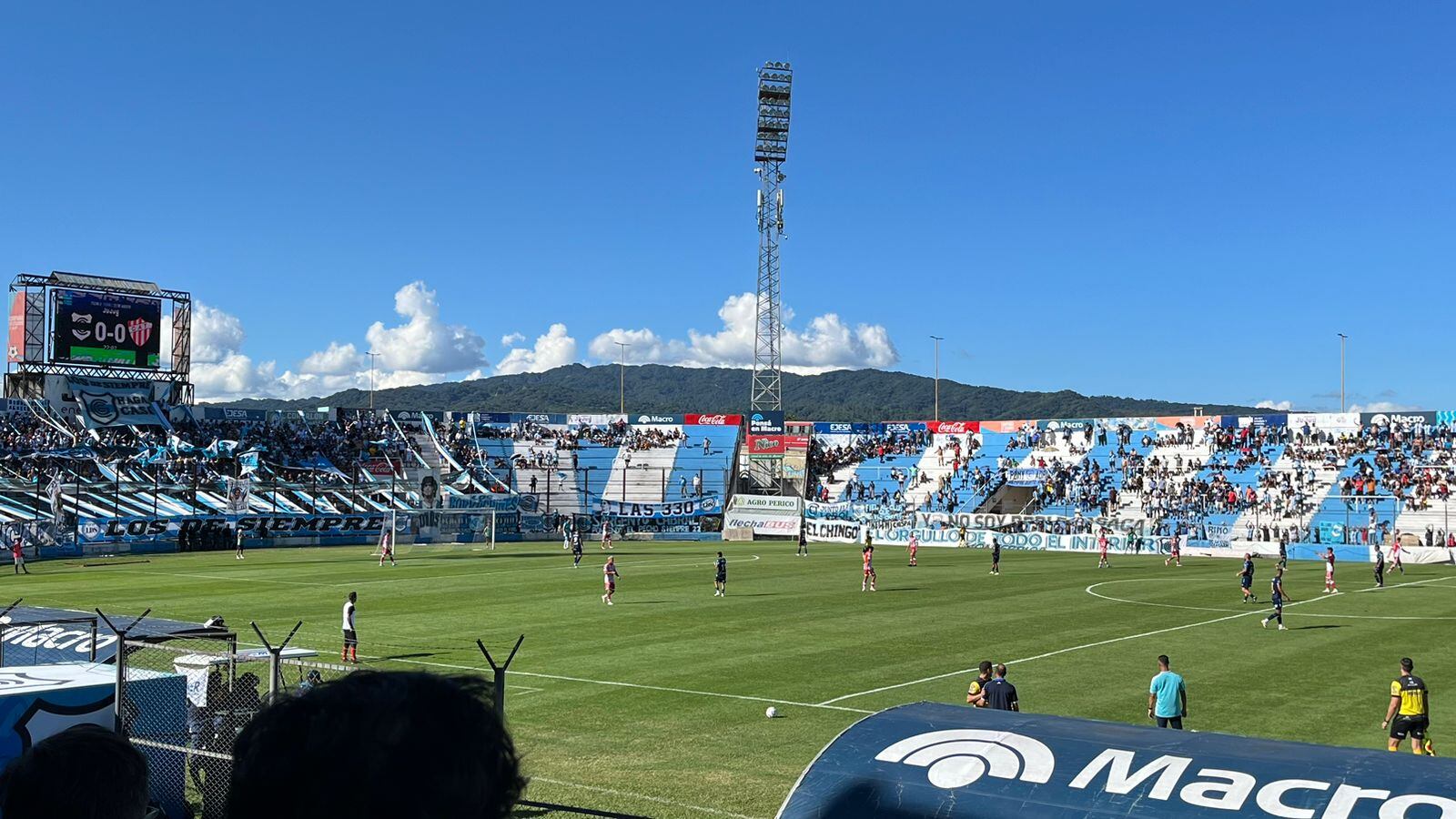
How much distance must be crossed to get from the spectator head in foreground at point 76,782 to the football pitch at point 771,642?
1159 cm

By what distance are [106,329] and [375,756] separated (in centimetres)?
8694

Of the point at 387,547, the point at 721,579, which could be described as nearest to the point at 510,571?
the point at 387,547

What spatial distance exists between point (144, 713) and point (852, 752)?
26.9 ft

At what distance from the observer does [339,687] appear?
2199 mm

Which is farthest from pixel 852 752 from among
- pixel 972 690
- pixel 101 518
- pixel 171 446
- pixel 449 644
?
pixel 171 446

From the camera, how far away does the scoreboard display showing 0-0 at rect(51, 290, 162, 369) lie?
77438mm

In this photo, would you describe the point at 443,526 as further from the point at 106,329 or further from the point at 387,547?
the point at 106,329

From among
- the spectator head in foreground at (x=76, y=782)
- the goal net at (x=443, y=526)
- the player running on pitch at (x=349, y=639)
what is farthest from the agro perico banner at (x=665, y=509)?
the spectator head in foreground at (x=76, y=782)

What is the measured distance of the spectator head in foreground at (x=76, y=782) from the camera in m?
2.86

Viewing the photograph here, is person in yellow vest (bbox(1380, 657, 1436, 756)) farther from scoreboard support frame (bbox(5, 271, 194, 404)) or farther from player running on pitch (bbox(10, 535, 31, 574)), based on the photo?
scoreboard support frame (bbox(5, 271, 194, 404))

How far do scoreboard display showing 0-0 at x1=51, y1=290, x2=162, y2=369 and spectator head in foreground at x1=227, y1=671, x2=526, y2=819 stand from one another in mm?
85940

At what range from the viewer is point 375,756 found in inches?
83.5

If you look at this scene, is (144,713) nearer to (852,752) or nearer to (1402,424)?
(852,752)

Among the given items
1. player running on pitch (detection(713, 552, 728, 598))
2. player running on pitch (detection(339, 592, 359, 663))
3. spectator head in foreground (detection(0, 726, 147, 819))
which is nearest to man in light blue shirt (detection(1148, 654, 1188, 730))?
player running on pitch (detection(339, 592, 359, 663))
